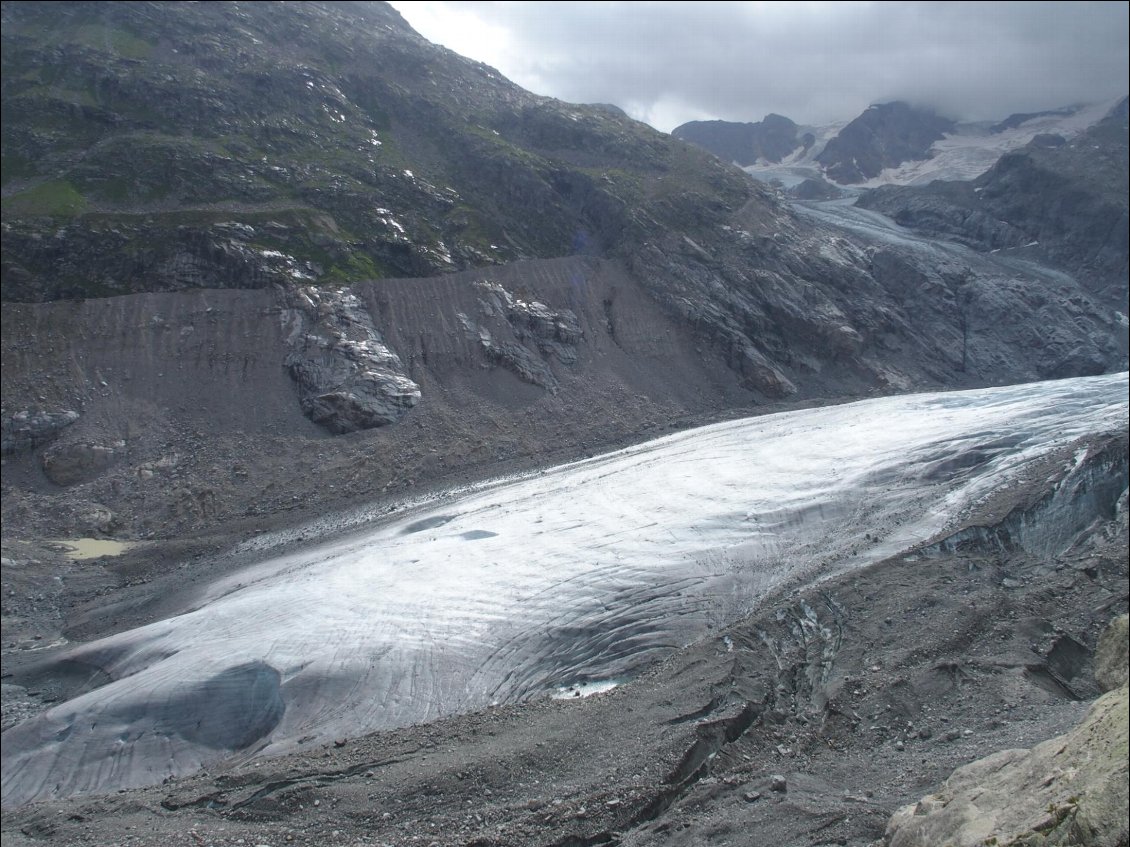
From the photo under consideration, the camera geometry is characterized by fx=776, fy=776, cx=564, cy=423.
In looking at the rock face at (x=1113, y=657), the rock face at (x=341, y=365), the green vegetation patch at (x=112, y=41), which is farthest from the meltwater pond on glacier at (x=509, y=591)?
the green vegetation patch at (x=112, y=41)

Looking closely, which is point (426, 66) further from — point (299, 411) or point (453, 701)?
point (453, 701)

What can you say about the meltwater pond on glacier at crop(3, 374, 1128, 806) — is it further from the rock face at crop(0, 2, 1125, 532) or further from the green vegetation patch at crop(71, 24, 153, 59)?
the green vegetation patch at crop(71, 24, 153, 59)

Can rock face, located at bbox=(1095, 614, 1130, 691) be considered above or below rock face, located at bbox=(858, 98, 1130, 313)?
below

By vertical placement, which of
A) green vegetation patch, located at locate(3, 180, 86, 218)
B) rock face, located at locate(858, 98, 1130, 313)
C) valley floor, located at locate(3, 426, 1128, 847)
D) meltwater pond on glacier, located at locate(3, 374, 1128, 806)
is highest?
green vegetation patch, located at locate(3, 180, 86, 218)

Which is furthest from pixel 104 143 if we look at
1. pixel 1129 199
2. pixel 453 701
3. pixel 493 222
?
pixel 1129 199

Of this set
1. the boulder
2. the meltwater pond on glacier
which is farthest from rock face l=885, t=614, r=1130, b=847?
the boulder

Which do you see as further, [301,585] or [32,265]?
[32,265]
